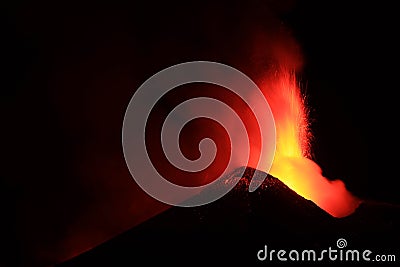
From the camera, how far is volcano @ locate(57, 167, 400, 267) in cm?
454

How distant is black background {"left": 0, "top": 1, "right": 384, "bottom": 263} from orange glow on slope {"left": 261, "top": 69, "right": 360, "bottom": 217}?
23cm

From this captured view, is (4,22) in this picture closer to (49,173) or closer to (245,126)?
(49,173)

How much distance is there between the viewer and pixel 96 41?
28.0 feet

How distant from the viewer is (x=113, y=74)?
8.56m

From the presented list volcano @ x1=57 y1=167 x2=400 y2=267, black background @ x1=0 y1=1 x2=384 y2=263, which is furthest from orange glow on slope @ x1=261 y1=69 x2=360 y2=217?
volcano @ x1=57 y1=167 x2=400 y2=267

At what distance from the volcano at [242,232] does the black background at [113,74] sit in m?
3.07


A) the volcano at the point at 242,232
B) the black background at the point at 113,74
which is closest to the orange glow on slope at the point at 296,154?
the black background at the point at 113,74

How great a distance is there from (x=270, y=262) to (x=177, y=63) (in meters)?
4.90

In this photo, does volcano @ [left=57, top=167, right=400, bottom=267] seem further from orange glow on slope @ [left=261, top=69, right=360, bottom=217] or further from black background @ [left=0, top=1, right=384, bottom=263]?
black background @ [left=0, top=1, right=384, bottom=263]

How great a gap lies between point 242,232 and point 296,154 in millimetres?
3187

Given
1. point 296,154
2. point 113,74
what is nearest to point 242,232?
point 296,154

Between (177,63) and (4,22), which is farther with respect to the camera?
(177,63)

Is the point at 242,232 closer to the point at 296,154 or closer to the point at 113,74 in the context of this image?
the point at 296,154

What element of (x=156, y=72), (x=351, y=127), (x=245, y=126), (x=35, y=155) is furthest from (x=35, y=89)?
(x=351, y=127)
